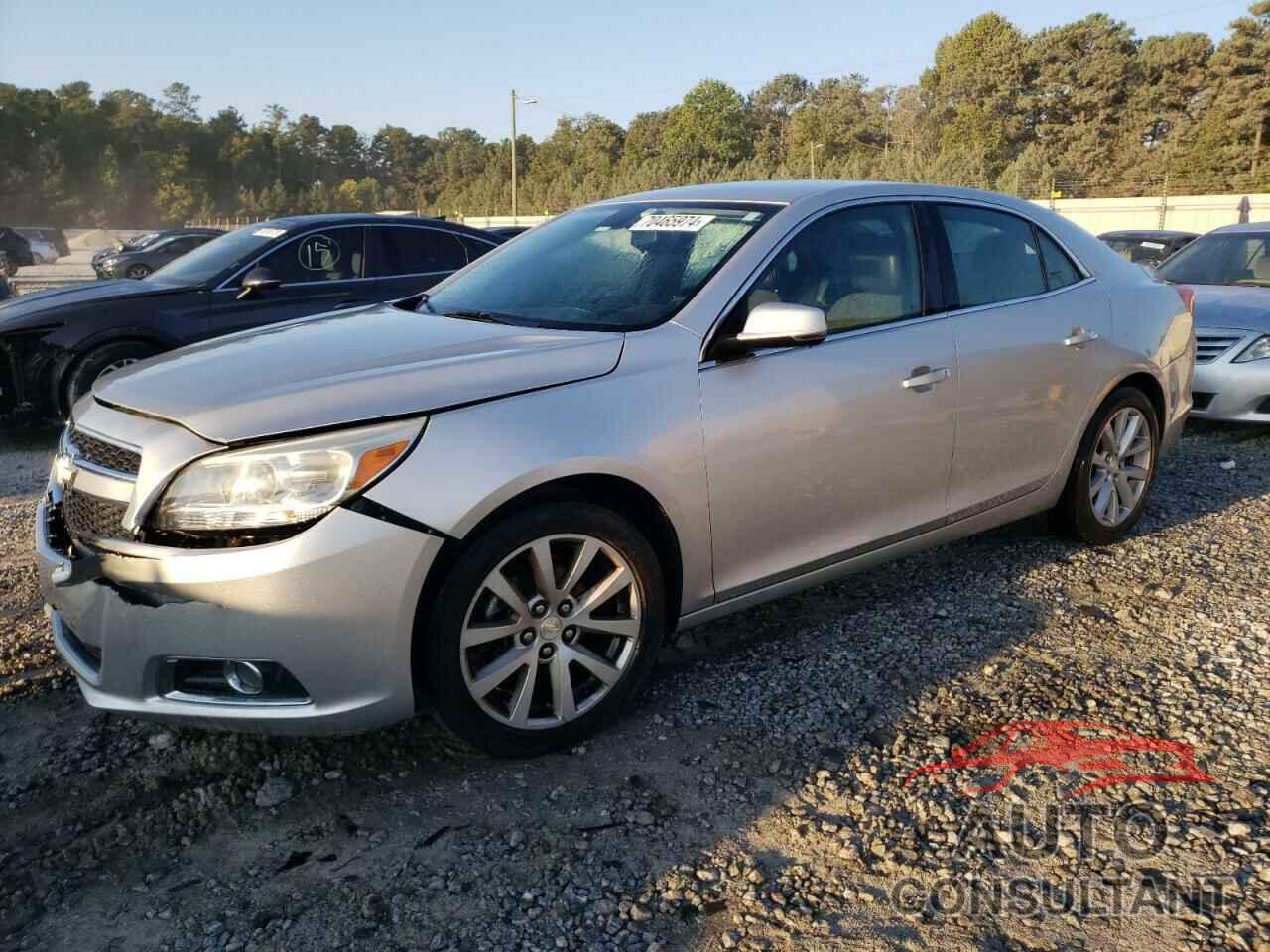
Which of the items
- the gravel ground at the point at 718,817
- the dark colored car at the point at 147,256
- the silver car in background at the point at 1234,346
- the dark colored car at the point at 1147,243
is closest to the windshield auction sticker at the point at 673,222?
the gravel ground at the point at 718,817

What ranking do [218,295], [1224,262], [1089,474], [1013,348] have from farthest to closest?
[1224,262] < [218,295] < [1089,474] < [1013,348]

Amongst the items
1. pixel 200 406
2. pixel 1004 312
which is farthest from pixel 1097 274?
pixel 200 406

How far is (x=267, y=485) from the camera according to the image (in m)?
2.52

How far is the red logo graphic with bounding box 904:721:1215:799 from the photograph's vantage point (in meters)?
2.82

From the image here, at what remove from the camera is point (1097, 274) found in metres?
4.61

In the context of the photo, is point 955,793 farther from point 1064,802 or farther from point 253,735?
point 253,735

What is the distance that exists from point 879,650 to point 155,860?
2378 mm

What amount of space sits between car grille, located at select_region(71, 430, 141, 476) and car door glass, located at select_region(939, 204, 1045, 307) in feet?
9.64

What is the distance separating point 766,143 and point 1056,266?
332 ft

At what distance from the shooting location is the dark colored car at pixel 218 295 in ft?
23.3

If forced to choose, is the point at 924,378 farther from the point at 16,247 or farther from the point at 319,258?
the point at 16,247

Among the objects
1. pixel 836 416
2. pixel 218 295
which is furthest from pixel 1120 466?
pixel 218 295

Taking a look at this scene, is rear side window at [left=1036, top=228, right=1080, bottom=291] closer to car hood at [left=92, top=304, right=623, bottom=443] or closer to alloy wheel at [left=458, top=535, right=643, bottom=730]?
car hood at [left=92, top=304, right=623, bottom=443]

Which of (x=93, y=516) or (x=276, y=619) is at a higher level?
(x=93, y=516)
